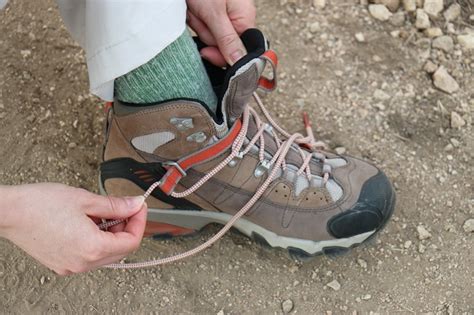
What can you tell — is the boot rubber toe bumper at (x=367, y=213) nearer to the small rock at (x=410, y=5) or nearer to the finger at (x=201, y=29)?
the finger at (x=201, y=29)

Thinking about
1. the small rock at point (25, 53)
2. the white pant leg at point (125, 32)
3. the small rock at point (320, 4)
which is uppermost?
the white pant leg at point (125, 32)

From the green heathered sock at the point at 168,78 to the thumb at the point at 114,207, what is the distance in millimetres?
192

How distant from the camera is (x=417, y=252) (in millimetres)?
1447

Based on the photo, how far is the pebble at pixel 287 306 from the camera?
138cm

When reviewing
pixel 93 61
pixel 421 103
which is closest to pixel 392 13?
pixel 421 103

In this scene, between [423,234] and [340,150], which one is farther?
[340,150]

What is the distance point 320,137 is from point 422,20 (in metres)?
0.46

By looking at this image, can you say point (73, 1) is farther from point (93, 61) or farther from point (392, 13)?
point (392, 13)

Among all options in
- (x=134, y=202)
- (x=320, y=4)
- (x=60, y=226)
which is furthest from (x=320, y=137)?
(x=60, y=226)

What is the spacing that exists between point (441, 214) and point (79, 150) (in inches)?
33.5

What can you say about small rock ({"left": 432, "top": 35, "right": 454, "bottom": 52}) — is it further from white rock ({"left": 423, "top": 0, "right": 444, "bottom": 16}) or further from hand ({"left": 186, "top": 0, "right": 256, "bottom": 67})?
hand ({"left": 186, "top": 0, "right": 256, "bottom": 67})

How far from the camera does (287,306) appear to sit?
1.38m

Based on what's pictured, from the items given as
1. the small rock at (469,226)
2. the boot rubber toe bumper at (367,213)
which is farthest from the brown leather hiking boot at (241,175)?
the small rock at (469,226)

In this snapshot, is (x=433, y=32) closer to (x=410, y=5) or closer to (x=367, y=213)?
(x=410, y=5)
